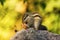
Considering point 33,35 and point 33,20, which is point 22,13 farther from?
point 33,35

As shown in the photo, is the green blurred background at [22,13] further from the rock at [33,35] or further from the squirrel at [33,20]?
the rock at [33,35]

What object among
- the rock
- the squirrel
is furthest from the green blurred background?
the rock

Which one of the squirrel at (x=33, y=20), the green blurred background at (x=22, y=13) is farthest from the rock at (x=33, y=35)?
the green blurred background at (x=22, y=13)

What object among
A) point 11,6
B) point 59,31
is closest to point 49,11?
point 59,31

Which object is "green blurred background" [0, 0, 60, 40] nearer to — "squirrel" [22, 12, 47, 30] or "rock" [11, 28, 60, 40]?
"squirrel" [22, 12, 47, 30]

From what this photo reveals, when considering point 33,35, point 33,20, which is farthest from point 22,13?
point 33,35

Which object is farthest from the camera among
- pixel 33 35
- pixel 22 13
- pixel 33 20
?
pixel 22 13

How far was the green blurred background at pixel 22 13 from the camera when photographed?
1.73 meters

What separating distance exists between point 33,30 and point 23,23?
188mm

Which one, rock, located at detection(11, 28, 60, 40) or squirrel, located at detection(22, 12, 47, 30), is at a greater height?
squirrel, located at detection(22, 12, 47, 30)

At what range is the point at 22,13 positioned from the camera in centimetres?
174

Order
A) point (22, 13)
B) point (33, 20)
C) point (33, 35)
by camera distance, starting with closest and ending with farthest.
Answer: point (33, 35) → point (33, 20) → point (22, 13)

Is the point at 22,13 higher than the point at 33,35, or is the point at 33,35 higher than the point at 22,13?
the point at 22,13

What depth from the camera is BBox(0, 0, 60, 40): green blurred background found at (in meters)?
1.73
